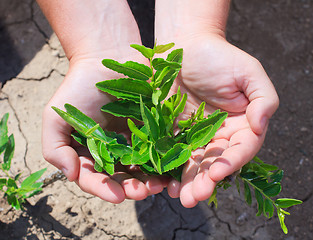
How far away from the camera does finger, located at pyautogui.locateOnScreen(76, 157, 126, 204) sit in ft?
4.66

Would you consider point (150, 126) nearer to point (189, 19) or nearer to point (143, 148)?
point (143, 148)

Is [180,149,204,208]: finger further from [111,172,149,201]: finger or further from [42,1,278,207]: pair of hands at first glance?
[111,172,149,201]: finger

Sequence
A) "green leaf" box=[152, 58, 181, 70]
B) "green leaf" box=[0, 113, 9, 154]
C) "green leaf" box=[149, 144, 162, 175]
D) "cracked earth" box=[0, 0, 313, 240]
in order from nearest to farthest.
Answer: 1. "green leaf" box=[149, 144, 162, 175]
2. "green leaf" box=[152, 58, 181, 70]
3. "green leaf" box=[0, 113, 9, 154]
4. "cracked earth" box=[0, 0, 313, 240]

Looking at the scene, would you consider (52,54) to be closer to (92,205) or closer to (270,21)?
(92,205)

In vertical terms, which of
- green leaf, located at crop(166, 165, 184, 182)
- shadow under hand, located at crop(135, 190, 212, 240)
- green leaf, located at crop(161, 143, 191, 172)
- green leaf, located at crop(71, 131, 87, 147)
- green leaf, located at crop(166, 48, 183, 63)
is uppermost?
green leaf, located at crop(166, 48, 183, 63)

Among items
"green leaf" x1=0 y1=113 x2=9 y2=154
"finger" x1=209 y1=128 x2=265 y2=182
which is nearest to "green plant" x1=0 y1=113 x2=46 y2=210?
"green leaf" x1=0 y1=113 x2=9 y2=154

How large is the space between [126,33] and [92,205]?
1026mm

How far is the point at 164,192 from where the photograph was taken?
2.27 m

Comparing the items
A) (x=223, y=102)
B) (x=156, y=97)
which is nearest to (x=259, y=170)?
(x=223, y=102)

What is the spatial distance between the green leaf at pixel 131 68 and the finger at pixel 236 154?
0.41m

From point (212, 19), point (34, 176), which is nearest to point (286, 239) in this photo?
point (212, 19)

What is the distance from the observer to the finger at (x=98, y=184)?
1420 mm

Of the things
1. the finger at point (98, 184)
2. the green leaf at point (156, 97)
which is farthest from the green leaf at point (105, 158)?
the green leaf at point (156, 97)

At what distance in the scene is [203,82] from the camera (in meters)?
1.61
